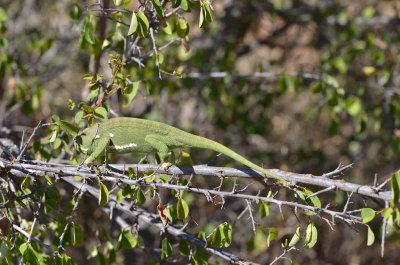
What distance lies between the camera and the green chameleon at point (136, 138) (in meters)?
Answer: 3.18

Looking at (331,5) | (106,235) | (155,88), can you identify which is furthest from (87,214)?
(331,5)

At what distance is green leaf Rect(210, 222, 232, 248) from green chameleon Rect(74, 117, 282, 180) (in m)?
0.44

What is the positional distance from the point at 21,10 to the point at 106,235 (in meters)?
3.68

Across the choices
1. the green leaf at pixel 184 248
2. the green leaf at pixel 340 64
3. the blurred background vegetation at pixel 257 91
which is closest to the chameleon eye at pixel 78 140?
the green leaf at pixel 184 248

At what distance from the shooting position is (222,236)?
2.89 m

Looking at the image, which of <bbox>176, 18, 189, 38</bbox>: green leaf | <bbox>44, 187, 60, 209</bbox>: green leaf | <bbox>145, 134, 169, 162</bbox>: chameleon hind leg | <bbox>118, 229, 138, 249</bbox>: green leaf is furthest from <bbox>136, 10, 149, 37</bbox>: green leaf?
<bbox>118, 229, 138, 249</bbox>: green leaf

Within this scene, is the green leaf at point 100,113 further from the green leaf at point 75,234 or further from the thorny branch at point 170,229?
the green leaf at point 75,234

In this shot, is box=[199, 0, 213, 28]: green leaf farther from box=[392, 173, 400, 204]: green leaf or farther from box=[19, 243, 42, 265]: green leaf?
box=[19, 243, 42, 265]: green leaf

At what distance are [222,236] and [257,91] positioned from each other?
2713mm

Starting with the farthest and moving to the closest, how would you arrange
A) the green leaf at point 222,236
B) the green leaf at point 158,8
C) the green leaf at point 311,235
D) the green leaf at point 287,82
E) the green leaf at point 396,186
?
the green leaf at point 287,82
the green leaf at point 158,8
the green leaf at point 222,236
the green leaf at point 311,235
the green leaf at point 396,186

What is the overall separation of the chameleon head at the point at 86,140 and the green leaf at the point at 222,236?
787mm

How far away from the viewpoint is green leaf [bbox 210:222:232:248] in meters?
2.89

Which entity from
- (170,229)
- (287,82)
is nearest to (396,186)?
(170,229)

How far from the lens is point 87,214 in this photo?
198 inches
